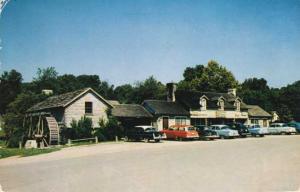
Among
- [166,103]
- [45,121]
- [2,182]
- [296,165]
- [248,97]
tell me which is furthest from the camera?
[248,97]

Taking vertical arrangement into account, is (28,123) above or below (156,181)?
above

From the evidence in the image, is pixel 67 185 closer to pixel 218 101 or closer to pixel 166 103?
pixel 166 103

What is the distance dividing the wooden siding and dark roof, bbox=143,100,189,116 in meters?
7.95

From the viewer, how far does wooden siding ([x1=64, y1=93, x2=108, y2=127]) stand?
37062 millimetres

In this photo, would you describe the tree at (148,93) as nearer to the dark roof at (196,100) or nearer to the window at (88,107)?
the dark roof at (196,100)

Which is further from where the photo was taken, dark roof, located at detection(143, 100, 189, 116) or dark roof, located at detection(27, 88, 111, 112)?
dark roof, located at detection(143, 100, 189, 116)

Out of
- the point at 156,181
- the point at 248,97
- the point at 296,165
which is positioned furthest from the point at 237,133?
the point at 248,97

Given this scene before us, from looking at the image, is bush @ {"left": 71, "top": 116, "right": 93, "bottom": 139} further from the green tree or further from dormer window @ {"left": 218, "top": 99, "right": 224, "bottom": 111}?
dormer window @ {"left": 218, "top": 99, "right": 224, "bottom": 111}

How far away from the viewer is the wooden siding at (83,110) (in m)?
37.1

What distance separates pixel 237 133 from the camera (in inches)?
1554

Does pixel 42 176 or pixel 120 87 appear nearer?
pixel 42 176

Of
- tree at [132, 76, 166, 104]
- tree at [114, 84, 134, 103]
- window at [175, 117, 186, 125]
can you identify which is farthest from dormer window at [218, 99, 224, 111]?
tree at [114, 84, 134, 103]

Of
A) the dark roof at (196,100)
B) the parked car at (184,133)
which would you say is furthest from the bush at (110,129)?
the dark roof at (196,100)

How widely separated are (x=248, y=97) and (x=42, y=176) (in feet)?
227
